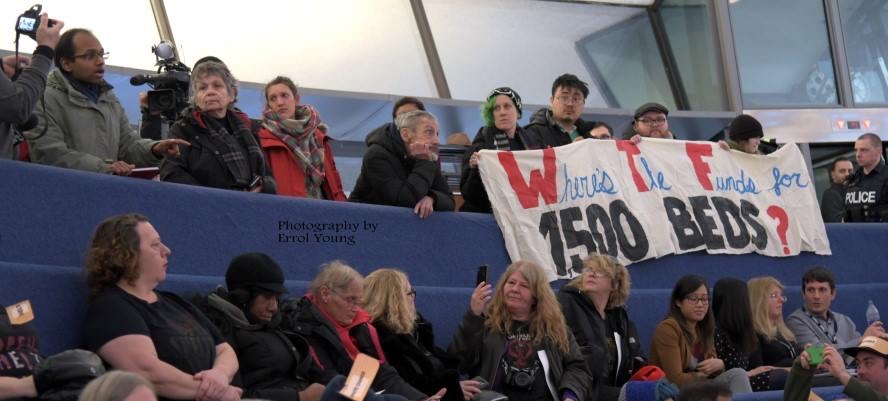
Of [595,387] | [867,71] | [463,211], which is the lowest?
[595,387]

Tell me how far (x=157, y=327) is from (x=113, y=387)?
1.57m

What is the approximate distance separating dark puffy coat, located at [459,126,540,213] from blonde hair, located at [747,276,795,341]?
1.56 m

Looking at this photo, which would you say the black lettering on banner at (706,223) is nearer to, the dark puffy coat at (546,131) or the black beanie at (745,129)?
the black beanie at (745,129)

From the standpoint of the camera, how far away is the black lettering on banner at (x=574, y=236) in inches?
324

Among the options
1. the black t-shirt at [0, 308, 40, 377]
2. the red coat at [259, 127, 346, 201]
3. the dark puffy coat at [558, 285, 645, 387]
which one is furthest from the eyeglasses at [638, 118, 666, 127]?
the black t-shirt at [0, 308, 40, 377]

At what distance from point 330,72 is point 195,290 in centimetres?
631

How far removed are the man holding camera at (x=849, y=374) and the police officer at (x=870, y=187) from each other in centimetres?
357

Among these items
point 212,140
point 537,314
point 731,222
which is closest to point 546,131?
point 731,222

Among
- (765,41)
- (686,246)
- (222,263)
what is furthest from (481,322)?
(765,41)

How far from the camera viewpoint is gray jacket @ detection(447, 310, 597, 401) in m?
6.40

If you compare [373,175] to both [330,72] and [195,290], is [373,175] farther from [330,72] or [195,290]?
[330,72]

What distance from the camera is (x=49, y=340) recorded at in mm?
5238

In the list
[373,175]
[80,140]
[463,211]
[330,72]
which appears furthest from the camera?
[330,72]

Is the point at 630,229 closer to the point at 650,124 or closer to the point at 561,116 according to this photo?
the point at 561,116
